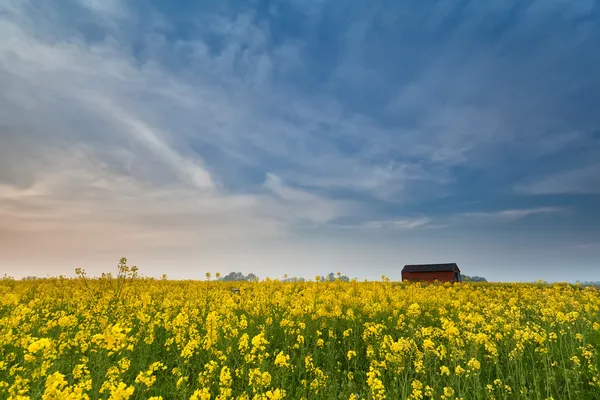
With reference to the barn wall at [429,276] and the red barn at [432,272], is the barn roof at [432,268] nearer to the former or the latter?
the red barn at [432,272]

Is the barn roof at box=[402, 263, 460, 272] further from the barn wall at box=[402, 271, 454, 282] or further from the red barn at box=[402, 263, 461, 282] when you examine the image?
the barn wall at box=[402, 271, 454, 282]

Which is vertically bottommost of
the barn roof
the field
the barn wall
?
the field

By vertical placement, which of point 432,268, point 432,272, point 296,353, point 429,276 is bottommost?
point 296,353

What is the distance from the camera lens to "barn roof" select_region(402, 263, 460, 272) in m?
47.3

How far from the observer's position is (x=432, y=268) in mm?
48500

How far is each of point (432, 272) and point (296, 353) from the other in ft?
144

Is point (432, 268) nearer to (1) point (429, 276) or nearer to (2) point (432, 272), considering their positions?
(2) point (432, 272)

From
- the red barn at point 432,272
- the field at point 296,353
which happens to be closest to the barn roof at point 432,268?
the red barn at point 432,272

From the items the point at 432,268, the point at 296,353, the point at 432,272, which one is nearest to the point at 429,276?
the point at 432,272

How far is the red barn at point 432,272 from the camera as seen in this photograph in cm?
4666

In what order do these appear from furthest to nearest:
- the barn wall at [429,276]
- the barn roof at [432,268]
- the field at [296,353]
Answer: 1. the barn roof at [432,268]
2. the barn wall at [429,276]
3. the field at [296,353]

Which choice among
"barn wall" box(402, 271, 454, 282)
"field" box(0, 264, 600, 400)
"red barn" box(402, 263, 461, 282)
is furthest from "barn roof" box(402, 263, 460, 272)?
"field" box(0, 264, 600, 400)

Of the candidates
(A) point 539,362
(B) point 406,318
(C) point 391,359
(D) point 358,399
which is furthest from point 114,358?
(A) point 539,362

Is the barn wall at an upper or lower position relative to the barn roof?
lower
